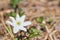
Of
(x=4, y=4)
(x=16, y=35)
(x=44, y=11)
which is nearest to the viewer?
(x=16, y=35)

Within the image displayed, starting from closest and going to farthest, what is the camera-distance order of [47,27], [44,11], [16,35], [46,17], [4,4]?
[16,35] → [47,27] → [46,17] → [44,11] → [4,4]

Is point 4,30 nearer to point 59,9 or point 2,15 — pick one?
point 2,15

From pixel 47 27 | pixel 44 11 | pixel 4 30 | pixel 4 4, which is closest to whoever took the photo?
pixel 4 30

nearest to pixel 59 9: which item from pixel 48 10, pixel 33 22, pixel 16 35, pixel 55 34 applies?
pixel 48 10

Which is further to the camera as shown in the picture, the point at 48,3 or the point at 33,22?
the point at 48,3

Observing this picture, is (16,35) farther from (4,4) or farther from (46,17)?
(4,4)

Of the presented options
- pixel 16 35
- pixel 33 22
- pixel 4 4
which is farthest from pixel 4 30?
pixel 4 4

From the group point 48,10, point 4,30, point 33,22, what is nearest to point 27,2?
point 48,10

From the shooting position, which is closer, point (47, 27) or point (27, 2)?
point (47, 27)

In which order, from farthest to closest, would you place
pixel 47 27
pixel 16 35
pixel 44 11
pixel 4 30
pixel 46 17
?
pixel 44 11, pixel 46 17, pixel 47 27, pixel 4 30, pixel 16 35
